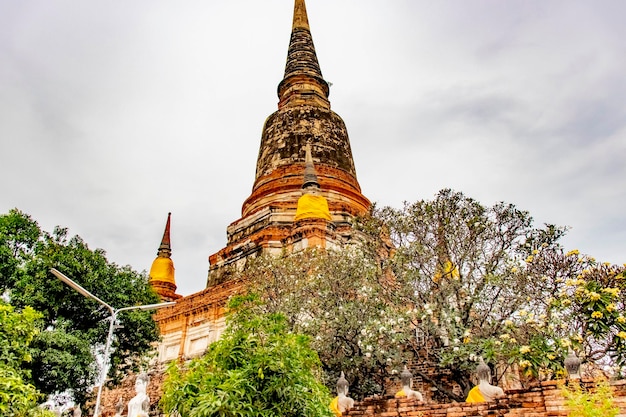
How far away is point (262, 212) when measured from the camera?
21547 mm

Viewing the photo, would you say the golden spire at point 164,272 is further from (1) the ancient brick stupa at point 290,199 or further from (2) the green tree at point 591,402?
(2) the green tree at point 591,402

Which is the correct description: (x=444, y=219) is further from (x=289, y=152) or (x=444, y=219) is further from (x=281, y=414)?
(x=289, y=152)

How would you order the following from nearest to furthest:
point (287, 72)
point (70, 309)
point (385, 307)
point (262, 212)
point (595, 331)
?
point (595, 331)
point (385, 307)
point (70, 309)
point (262, 212)
point (287, 72)

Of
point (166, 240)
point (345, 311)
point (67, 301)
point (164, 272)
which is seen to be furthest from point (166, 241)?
point (345, 311)

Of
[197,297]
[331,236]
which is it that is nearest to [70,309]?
[197,297]

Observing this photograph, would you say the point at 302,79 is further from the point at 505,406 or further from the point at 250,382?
the point at 250,382

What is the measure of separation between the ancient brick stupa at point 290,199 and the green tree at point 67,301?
3166 mm

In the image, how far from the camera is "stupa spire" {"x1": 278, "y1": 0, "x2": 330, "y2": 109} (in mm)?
27203

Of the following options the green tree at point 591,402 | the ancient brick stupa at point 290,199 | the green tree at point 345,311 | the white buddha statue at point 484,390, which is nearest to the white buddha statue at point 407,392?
the white buddha statue at point 484,390

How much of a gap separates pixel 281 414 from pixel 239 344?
1032 millimetres

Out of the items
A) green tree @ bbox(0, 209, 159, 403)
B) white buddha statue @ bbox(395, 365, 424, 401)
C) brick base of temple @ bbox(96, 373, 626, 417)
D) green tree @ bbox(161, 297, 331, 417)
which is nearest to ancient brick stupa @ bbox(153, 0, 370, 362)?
green tree @ bbox(0, 209, 159, 403)

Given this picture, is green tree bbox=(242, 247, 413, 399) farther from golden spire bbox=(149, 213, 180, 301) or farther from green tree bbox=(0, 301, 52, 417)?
golden spire bbox=(149, 213, 180, 301)

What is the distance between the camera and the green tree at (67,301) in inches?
496

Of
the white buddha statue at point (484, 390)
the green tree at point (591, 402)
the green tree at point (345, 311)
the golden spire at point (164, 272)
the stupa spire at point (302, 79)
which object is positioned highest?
the stupa spire at point (302, 79)
